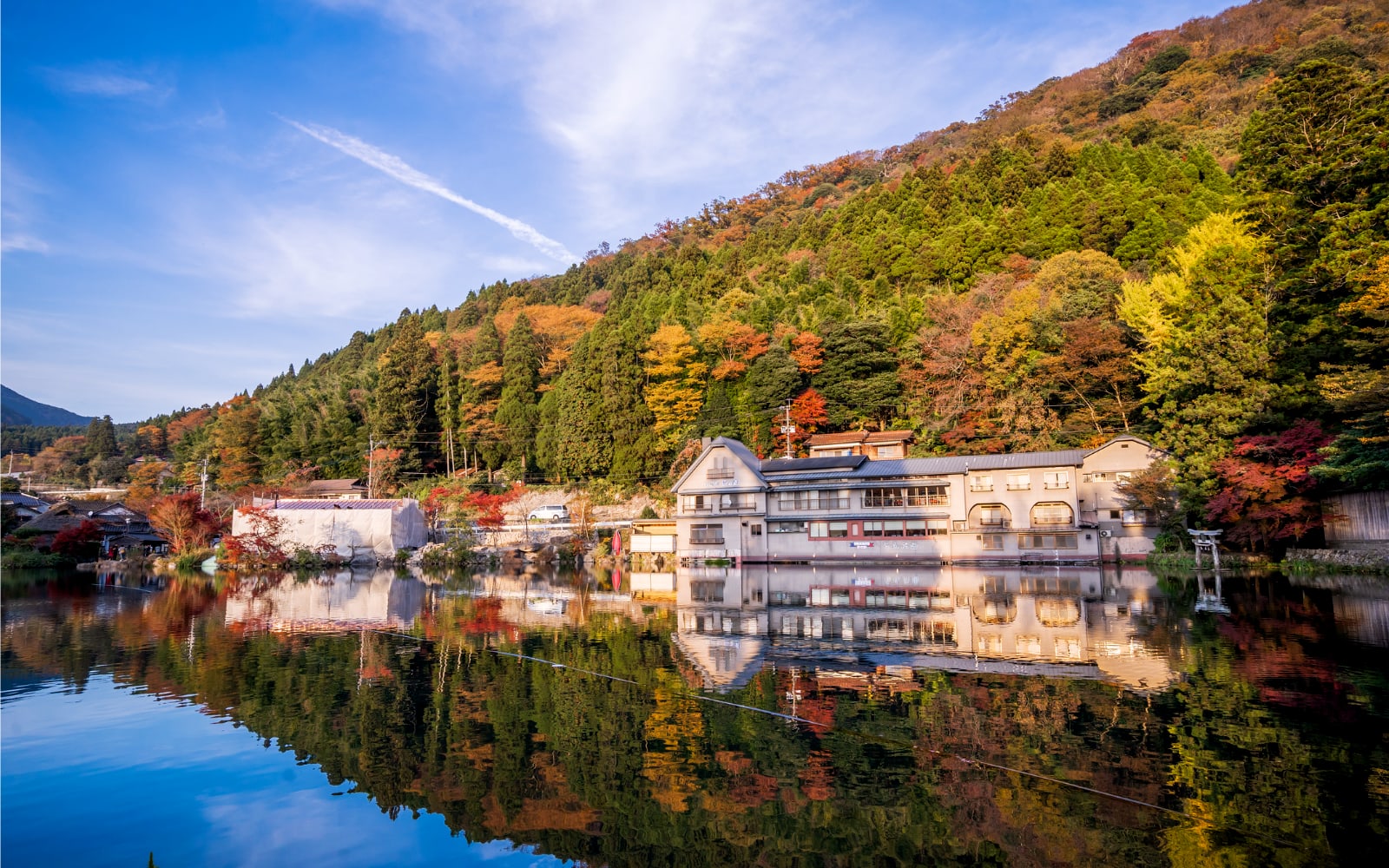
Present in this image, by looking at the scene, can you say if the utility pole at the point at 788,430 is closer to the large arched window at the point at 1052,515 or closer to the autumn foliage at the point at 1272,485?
the large arched window at the point at 1052,515

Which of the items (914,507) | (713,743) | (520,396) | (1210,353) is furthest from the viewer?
(520,396)

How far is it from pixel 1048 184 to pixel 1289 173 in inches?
880

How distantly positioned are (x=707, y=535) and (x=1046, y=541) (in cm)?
1361

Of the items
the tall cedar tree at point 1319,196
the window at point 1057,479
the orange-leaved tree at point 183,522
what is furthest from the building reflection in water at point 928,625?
the orange-leaved tree at point 183,522

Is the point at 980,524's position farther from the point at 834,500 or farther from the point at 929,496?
the point at 834,500

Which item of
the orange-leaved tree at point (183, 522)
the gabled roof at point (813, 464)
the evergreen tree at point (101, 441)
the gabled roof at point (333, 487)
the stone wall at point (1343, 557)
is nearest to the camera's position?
the stone wall at point (1343, 557)

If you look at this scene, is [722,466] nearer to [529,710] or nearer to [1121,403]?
[1121,403]

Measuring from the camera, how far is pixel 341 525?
32562mm

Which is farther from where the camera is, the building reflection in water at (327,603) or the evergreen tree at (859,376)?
the evergreen tree at (859,376)

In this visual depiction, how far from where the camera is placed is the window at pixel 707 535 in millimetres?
30698

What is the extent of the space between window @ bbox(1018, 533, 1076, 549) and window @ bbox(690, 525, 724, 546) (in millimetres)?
12048

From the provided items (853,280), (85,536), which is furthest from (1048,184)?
(85,536)

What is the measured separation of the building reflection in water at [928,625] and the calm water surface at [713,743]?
11 cm

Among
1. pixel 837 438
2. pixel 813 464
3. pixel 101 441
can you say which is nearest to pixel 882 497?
pixel 813 464
